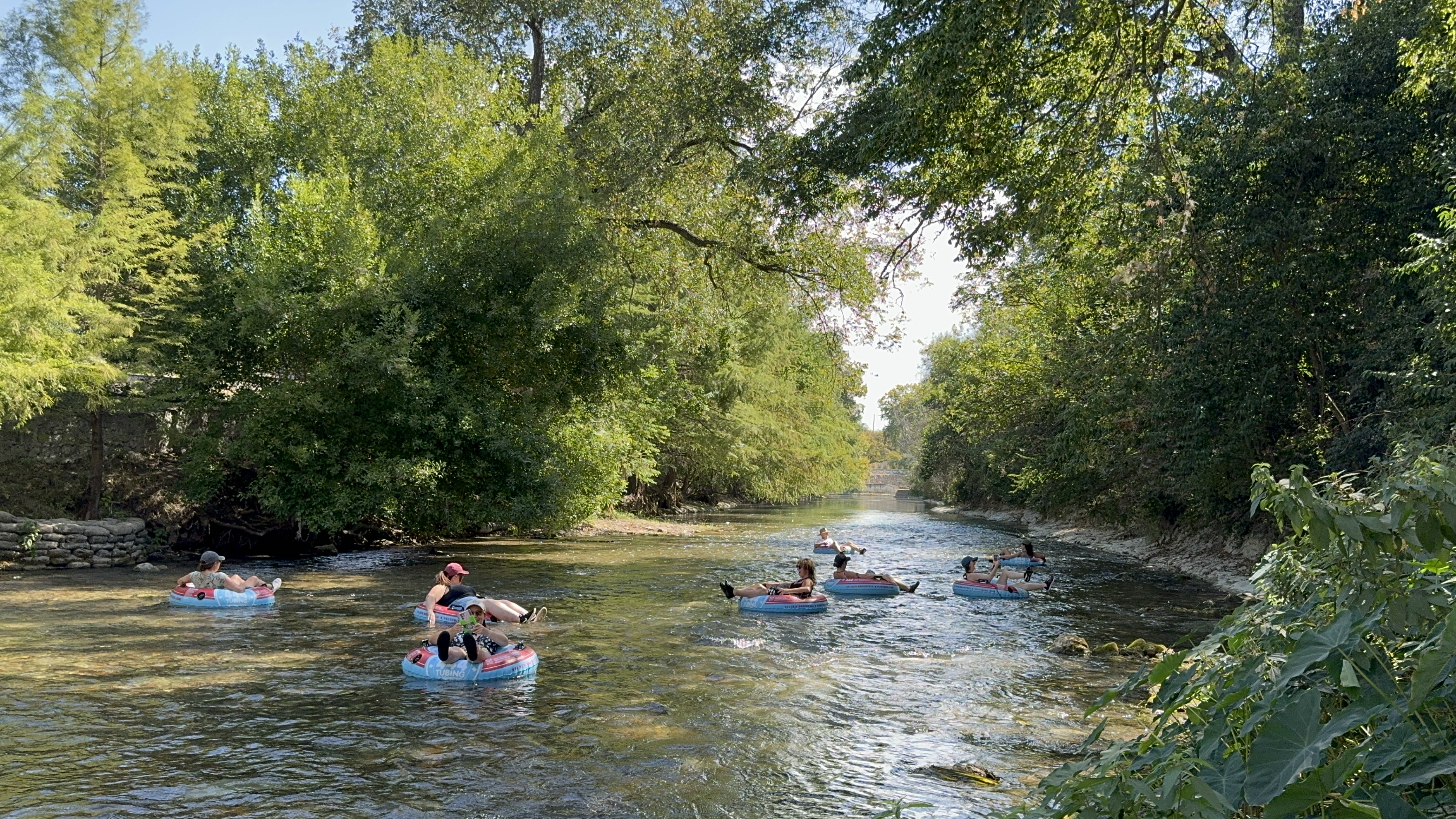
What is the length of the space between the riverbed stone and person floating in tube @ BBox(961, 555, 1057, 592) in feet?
18.1

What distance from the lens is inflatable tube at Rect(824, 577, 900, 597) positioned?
20.1m

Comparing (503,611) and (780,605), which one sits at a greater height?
(503,611)

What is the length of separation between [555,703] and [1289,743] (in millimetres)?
9053

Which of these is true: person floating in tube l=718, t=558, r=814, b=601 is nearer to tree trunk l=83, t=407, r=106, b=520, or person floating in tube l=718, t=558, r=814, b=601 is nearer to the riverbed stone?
the riverbed stone

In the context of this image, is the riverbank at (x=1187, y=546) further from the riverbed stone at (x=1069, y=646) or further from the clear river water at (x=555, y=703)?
the riverbed stone at (x=1069, y=646)

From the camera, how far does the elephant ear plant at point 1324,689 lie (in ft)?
9.86

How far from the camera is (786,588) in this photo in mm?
17891

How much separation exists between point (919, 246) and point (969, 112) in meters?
2.51

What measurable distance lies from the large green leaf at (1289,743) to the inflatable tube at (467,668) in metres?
10.3

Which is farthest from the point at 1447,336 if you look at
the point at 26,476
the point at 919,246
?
the point at 26,476

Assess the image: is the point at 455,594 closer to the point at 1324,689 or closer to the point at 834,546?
the point at 1324,689

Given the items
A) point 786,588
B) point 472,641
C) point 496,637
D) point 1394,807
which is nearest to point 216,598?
point 496,637

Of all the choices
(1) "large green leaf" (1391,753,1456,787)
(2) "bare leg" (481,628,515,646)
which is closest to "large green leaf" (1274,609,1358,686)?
(1) "large green leaf" (1391,753,1456,787)

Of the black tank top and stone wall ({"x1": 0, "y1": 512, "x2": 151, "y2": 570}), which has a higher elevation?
stone wall ({"x1": 0, "y1": 512, "x2": 151, "y2": 570})
